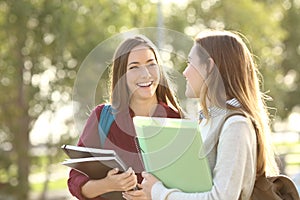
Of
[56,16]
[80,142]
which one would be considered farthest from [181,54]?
[56,16]

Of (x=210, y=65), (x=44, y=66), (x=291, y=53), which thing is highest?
(x=210, y=65)

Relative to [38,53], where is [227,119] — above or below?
above

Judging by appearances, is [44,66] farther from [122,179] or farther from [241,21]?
[122,179]

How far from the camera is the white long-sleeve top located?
2025mm

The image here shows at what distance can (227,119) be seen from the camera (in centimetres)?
207

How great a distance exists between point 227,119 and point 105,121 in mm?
601

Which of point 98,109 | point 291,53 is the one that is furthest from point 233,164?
point 291,53

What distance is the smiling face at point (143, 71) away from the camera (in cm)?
→ 247

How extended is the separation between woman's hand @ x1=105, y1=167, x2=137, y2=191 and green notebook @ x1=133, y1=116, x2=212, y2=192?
0.14 metres

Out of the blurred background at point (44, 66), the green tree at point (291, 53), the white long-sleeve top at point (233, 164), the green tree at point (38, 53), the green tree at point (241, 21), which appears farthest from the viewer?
the green tree at point (291, 53)

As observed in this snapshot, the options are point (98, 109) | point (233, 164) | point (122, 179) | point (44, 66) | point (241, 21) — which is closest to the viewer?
point (233, 164)

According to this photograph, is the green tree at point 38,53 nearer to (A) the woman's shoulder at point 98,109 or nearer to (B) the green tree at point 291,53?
(B) the green tree at point 291,53

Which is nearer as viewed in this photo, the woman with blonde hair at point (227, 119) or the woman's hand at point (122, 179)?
the woman with blonde hair at point (227, 119)

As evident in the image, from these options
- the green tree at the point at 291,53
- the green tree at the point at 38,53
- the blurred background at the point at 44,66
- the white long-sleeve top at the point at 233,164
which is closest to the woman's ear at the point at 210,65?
the white long-sleeve top at the point at 233,164
